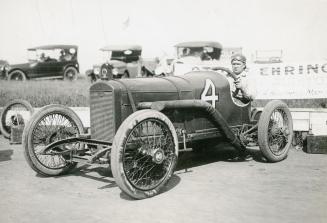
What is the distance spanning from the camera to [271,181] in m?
5.54

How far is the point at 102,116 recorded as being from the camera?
5559 millimetres

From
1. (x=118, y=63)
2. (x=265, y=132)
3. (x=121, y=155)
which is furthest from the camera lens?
(x=118, y=63)

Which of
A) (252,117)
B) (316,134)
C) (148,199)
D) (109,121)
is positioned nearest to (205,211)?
(148,199)

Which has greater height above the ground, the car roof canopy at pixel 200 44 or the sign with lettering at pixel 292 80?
the car roof canopy at pixel 200 44

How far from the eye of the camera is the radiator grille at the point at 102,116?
17.6 feet

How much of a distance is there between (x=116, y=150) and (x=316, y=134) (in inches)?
187

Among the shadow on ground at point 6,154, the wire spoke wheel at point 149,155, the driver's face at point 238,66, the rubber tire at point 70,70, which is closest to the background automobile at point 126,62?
the rubber tire at point 70,70

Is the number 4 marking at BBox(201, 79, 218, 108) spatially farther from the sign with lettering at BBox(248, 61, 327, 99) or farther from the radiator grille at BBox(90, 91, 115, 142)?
the sign with lettering at BBox(248, 61, 327, 99)

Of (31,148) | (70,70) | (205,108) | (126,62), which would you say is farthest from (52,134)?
(70,70)

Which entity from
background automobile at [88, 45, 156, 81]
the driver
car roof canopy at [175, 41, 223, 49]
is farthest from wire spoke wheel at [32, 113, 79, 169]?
car roof canopy at [175, 41, 223, 49]

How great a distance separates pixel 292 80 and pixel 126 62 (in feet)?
47.5

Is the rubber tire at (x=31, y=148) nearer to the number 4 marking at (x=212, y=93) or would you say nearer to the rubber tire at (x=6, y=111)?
the number 4 marking at (x=212, y=93)

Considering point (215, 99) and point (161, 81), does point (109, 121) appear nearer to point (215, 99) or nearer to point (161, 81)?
point (161, 81)

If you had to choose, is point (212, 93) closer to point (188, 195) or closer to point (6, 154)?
point (188, 195)
